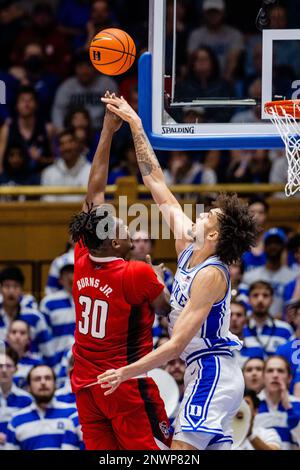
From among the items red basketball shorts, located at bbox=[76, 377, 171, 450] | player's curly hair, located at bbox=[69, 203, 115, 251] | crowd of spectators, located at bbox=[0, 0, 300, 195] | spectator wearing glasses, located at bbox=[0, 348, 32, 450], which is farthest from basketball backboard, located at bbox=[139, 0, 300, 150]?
spectator wearing glasses, located at bbox=[0, 348, 32, 450]

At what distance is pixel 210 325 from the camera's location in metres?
7.50

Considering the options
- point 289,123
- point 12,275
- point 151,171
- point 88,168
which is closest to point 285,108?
point 289,123

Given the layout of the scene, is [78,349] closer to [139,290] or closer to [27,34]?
[139,290]

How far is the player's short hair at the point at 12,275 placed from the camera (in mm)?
11180

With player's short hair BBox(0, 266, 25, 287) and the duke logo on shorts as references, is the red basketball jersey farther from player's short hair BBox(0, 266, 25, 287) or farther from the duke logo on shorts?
player's short hair BBox(0, 266, 25, 287)

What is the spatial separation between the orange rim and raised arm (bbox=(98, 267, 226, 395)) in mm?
1329

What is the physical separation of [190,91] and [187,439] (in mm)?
2535

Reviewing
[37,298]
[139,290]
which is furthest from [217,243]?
[37,298]

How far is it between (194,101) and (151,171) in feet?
2.13

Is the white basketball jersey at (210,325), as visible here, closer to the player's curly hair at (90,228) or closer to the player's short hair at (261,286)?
the player's curly hair at (90,228)

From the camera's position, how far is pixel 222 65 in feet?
42.6

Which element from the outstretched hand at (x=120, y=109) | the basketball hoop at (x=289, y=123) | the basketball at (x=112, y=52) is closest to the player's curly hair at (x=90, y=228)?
the outstretched hand at (x=120, y=109)

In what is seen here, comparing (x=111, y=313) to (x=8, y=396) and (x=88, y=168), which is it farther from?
(x=88, y=168)

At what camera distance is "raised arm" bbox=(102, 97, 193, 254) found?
8.07 metres
